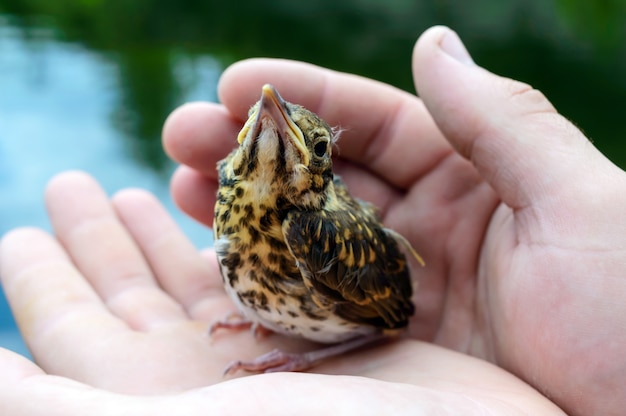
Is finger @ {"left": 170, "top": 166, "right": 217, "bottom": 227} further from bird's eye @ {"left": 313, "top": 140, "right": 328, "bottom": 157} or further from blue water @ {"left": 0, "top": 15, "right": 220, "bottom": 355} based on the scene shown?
bird's eye @ {"left": 313, "top": 140, "right": 328, "bottom": 157}

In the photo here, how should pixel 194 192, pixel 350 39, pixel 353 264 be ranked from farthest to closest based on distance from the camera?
pixel 350 39, pixel 194 192, pixel 353 264

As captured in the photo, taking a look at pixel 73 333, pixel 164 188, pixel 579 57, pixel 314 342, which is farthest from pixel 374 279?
pixel 579 57

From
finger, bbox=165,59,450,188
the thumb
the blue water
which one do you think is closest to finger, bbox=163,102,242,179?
finger, bbox=165,59,450,188

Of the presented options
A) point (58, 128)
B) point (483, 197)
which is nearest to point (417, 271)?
point (483, 197)

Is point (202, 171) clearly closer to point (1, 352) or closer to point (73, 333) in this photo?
point (73, 333)

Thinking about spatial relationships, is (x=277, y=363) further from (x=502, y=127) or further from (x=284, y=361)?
(x=502, y=127)

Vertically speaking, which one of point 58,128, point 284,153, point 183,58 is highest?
point 284,153

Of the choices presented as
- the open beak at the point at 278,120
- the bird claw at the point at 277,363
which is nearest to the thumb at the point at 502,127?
the open beak at the point at 278,120
